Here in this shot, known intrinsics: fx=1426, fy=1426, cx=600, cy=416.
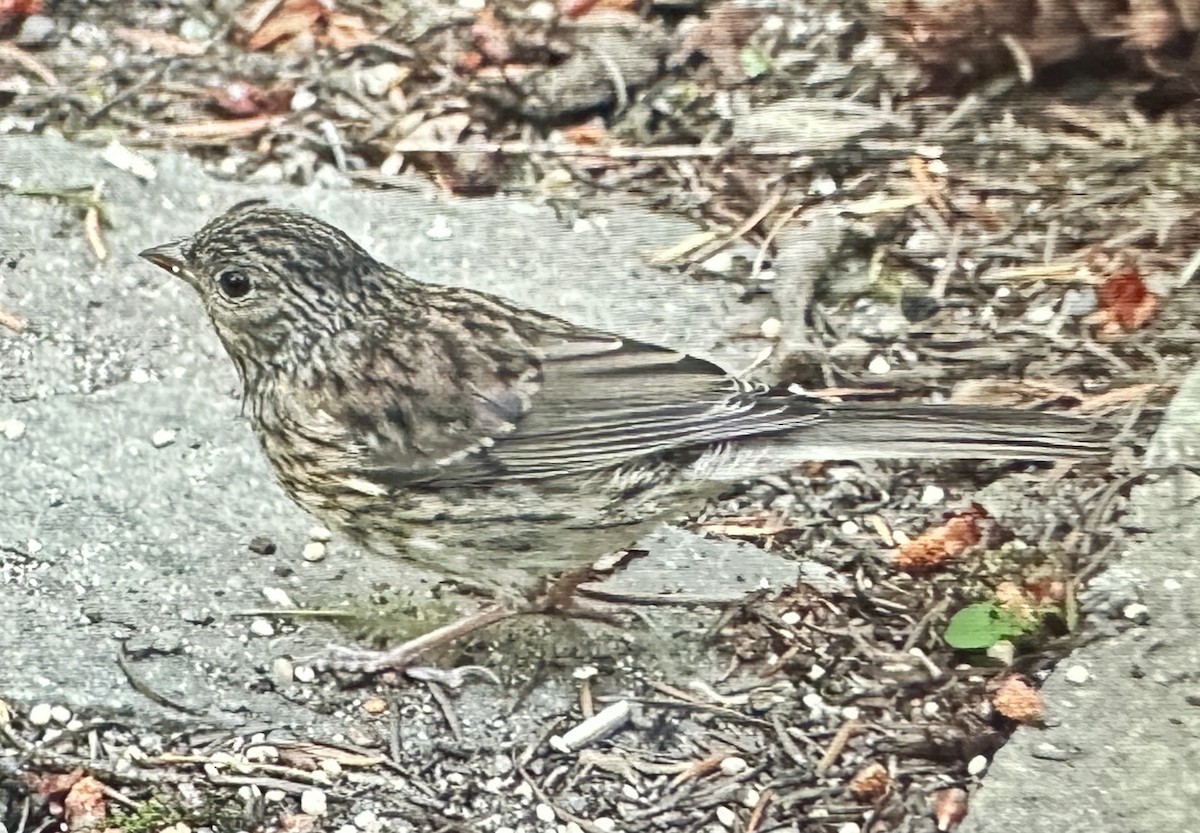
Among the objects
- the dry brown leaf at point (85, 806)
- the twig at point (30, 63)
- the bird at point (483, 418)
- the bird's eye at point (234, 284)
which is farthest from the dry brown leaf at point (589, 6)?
the dry brown leaf at point (85, 806)

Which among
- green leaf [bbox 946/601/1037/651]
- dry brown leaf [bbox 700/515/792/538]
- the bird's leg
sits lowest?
green leaf [bbox 946/601/1037/651]

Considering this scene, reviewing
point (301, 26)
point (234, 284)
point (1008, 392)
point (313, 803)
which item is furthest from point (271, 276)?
point (1008, 392)

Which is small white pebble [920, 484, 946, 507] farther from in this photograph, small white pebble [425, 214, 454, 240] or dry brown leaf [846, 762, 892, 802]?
small white pebble [425, 214, 454, 240]

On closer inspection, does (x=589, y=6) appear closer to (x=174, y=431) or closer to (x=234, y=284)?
(x=234, y=284)

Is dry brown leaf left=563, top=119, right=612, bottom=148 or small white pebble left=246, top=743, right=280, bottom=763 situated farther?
dry brown leaf left=563, top=119, right=612, bottom=148

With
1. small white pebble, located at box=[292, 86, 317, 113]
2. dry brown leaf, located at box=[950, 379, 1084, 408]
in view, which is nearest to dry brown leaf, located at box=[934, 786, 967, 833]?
dry brown leaf, located at box=[950, 379, 1084, 408]

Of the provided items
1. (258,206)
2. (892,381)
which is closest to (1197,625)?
(892,381)
